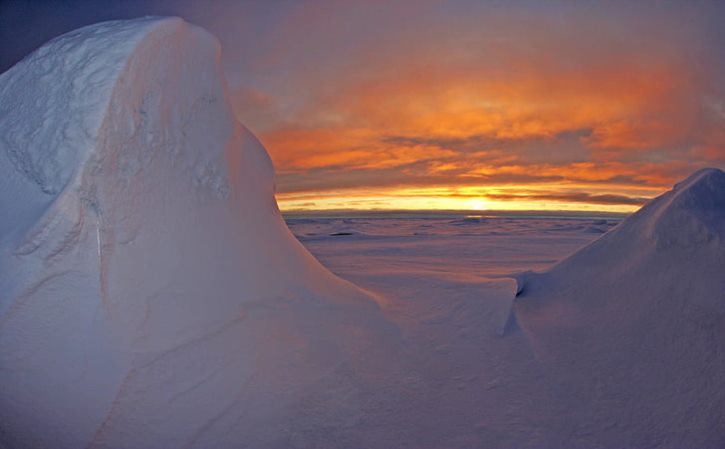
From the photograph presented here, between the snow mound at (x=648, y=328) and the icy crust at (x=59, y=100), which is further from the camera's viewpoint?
the snow mound at (x=648, y=328)

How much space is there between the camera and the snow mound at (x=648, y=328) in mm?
2078

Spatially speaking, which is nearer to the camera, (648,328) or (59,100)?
(59,100)

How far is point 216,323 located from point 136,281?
503 mm

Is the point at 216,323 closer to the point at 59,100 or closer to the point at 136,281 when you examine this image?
the point at 136,281

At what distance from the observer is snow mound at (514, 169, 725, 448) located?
6.82ft

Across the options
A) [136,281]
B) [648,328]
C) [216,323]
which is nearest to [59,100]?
[136,281]

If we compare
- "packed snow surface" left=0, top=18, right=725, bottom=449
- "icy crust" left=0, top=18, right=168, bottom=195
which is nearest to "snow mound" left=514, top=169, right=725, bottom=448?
"packed snow surface" left=0, top=18, right=725, bottom=449

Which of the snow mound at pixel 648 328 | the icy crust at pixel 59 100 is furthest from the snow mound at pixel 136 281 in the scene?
the snow mound at pixel 648 328

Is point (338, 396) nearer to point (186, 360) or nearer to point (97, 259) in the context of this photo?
point (186, 360)

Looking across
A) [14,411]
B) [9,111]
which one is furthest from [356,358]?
[9,111]

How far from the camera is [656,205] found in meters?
3.92

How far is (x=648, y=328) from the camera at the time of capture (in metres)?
2.70

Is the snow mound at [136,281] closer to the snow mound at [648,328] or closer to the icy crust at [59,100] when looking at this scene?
the icy crust at [59,100]

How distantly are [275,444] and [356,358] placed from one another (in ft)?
2.46
